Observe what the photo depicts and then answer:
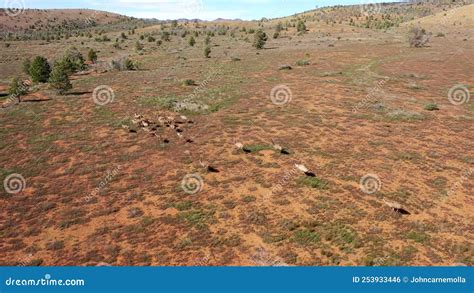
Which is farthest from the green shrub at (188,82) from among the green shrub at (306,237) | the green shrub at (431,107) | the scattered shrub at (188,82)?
the green shrub at (306,237)

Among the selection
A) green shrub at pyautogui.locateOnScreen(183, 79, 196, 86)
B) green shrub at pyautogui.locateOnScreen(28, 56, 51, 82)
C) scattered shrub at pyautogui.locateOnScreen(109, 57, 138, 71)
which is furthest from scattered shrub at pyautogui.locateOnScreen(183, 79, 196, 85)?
green shrub at pyautogui.locateOnScreen(28, 56, 51, 82)

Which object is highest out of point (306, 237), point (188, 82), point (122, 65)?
point (122, 65)

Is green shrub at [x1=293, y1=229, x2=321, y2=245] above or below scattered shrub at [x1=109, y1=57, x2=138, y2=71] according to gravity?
below

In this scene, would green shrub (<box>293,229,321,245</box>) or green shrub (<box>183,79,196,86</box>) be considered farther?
green shrub (<box>183,79,196,86</box>)

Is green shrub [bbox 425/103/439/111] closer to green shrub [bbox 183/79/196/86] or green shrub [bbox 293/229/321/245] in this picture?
green shrub [bbox 293/229/321/245]

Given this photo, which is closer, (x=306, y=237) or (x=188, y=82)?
(x=306, y=237)

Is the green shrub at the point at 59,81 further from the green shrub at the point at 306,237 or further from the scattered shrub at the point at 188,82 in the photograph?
the green shrub at the point at 306,237

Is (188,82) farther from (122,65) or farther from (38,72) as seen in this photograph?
(38,72)

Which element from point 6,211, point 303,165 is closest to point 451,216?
point 303,165

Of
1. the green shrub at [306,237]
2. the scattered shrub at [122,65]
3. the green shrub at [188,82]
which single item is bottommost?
the green shrub at [306,237]

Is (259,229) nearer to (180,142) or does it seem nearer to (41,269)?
(41,269)

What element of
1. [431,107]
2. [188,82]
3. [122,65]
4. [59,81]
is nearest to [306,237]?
[431,107]

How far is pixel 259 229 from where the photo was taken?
14781 mm

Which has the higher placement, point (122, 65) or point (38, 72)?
point (122, 65)
